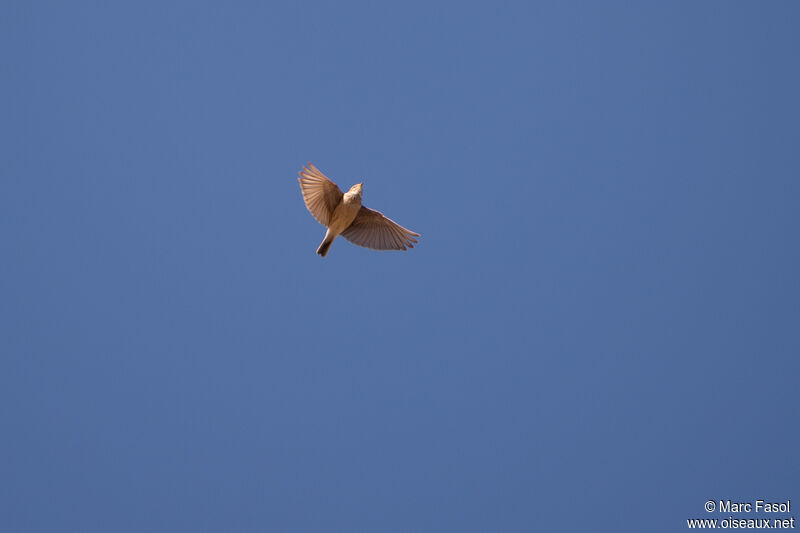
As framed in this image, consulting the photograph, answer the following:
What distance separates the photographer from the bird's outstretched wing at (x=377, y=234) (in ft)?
58.9

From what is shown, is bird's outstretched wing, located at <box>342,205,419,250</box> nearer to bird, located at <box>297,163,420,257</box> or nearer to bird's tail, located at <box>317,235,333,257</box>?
bird, located at <box>297,163,420,257</box>

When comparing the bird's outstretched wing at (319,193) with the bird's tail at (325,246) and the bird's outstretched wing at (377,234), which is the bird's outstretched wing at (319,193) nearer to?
the bird's tail at (325,246)

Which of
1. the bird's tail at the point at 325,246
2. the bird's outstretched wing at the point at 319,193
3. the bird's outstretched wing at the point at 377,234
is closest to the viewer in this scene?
the bird's outstretched wing at the point at 319,193

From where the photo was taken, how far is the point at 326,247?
17.4m

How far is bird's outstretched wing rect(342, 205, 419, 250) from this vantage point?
17.9 meters

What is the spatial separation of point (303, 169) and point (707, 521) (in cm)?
1757

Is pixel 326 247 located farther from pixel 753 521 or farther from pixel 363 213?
pixel 753 521

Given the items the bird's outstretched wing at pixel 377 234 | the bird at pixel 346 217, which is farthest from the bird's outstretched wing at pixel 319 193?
the bird's outstretched wing at pixel 377 234

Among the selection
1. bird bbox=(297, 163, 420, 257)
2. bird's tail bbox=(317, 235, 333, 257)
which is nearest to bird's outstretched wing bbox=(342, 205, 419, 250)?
bird bbox=(297, 163, 420, 257)

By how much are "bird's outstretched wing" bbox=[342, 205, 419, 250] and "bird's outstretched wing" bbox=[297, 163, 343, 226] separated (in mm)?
905

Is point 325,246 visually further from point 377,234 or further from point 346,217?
point 377,234

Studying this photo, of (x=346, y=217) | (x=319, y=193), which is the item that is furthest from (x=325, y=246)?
(x=319, y=193)

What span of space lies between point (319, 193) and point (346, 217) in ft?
2.56

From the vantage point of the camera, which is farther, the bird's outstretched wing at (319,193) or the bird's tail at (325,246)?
the bird's tail at (325,246)
